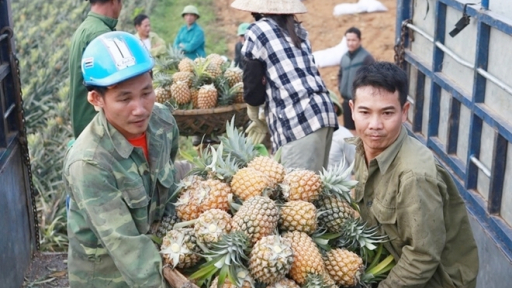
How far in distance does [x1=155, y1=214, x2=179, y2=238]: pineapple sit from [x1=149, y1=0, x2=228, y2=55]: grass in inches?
560

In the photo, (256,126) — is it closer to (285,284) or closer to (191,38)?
(285,284)

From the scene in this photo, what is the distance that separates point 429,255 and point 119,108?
59.6 inches

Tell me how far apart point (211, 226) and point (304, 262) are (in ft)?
1.42

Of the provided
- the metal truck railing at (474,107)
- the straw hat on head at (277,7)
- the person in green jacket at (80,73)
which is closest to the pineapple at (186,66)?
the straw hat on head at (277,7)

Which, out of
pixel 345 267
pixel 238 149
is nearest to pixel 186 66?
pixel 238 149

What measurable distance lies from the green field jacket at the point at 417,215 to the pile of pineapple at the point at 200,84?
2.88m

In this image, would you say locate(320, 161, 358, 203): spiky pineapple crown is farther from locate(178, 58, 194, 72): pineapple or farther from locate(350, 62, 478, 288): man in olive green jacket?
locate(178, 58, 194, 72): pineapple

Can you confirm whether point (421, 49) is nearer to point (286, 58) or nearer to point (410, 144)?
point (286, 58)

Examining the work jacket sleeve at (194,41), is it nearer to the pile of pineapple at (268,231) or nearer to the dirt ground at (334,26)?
the dirt ground at (334,26)

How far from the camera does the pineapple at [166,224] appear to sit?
359 centimetres

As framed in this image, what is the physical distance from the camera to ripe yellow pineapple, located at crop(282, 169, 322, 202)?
11.9 ft

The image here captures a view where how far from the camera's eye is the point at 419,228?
11.1 feet

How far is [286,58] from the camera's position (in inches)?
230

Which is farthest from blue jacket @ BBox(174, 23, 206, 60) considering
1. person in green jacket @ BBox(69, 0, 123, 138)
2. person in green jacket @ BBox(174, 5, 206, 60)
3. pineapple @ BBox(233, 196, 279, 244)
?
pineapple @ BBox(233, 196, 279, 244)
